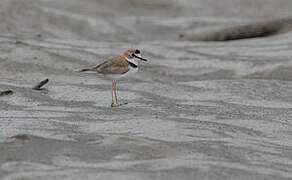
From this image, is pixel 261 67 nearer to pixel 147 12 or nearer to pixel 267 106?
pixel 267 106

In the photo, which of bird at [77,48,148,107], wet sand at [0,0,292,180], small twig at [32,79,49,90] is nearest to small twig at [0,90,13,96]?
wet sand at [0,0,292,180]

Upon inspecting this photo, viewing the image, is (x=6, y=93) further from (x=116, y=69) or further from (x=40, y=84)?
(x=116, y=69)

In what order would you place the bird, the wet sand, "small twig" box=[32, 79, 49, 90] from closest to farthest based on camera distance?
the wet sand < the bird < "small twig" box=[32, 79, 49, 90]

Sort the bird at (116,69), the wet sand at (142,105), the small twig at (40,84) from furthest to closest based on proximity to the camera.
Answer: the small twig at (40,84) < the bird at (116,69) < the wet sand at (142,105)

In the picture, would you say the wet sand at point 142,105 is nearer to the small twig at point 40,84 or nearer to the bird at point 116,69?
the small twig at point 40,84

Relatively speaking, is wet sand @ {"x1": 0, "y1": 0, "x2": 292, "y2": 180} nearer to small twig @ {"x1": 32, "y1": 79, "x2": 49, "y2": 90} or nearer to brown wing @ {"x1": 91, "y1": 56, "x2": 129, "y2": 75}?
small twig @ {"x1": 32, "y1": 79, "x2": 49, "y2": 90}

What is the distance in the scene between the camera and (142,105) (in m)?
5.72

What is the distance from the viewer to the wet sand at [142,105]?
379cm

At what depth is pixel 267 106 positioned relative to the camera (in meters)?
6.00

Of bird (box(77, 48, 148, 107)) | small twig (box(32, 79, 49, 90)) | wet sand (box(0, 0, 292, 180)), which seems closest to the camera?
Answer: wet sand (box(0, 0, 292, 180))

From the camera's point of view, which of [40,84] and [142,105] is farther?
[40,84]

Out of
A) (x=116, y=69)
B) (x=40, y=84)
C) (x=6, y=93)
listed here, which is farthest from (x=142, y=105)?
(x=6, y=93)

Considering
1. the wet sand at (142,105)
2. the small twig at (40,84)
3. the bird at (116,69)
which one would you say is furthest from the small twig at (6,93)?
the bird at (116,69)

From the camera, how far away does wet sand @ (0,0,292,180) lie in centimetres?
379
